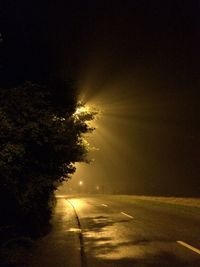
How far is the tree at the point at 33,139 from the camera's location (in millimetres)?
9711

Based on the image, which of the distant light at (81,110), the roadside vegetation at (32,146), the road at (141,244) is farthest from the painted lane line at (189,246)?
the distant light at (81,110)

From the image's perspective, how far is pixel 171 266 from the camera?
353 inches

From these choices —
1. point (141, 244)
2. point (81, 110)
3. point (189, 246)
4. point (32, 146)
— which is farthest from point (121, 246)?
point (81, 110)

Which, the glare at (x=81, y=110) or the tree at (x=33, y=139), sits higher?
the glare at (x=81, y=110)

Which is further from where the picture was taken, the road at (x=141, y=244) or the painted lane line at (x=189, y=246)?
the painted lane line at (x=189, y=246)

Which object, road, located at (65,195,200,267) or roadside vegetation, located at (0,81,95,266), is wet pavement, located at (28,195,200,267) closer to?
road, located at (65,195,200,267)

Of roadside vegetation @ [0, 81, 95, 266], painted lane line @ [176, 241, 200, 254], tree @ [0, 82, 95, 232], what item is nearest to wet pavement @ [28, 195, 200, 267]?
painted lane line @ [176, 241, 200, 254]

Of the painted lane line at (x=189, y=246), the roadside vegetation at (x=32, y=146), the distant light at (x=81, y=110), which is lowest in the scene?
the painted lane line at (x=189, y=246)

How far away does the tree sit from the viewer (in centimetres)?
971

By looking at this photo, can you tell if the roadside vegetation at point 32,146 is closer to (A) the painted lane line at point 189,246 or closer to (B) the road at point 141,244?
(B) the road at point 141,244

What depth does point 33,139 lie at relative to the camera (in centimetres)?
1052

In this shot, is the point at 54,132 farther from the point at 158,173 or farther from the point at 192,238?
the point at 158,173

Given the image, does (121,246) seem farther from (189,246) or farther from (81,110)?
(81,110)

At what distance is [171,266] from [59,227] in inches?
353
